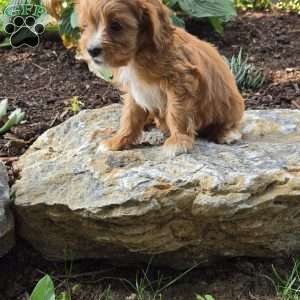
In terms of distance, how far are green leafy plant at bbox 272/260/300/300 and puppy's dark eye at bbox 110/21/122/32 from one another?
166 centimetres

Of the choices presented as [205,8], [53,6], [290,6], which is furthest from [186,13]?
[290,6]

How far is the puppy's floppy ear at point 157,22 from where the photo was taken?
3621 mm

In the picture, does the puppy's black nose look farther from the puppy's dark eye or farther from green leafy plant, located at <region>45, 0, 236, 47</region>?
green leafy plant, located at <region>45, 0, 236, 47</region>

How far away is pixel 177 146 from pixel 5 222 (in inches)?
41.2

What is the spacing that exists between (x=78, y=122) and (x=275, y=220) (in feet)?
5.02

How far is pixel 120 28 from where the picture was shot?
354 centimetres

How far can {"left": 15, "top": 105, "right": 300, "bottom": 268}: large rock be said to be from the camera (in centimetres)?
370

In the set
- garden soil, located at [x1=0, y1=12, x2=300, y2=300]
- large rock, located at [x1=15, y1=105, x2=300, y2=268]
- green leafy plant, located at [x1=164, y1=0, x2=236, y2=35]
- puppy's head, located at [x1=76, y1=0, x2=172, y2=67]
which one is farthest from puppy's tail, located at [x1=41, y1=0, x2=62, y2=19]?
puppy's head, located at [x1=76, y1=0, x2=172, y2=67]

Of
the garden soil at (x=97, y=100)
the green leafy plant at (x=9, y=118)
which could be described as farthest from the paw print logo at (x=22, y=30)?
the green leafy plant at (x=9, y=118)

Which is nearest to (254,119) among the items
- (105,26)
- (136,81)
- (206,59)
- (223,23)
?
(206,59)

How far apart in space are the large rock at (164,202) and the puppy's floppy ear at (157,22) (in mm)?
647

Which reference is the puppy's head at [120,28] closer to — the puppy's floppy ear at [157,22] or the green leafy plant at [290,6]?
the puppy's floppy ear at [157,22]

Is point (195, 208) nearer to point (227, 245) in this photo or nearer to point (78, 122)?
point (227, 245)

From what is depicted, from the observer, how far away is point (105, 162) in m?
4.00
